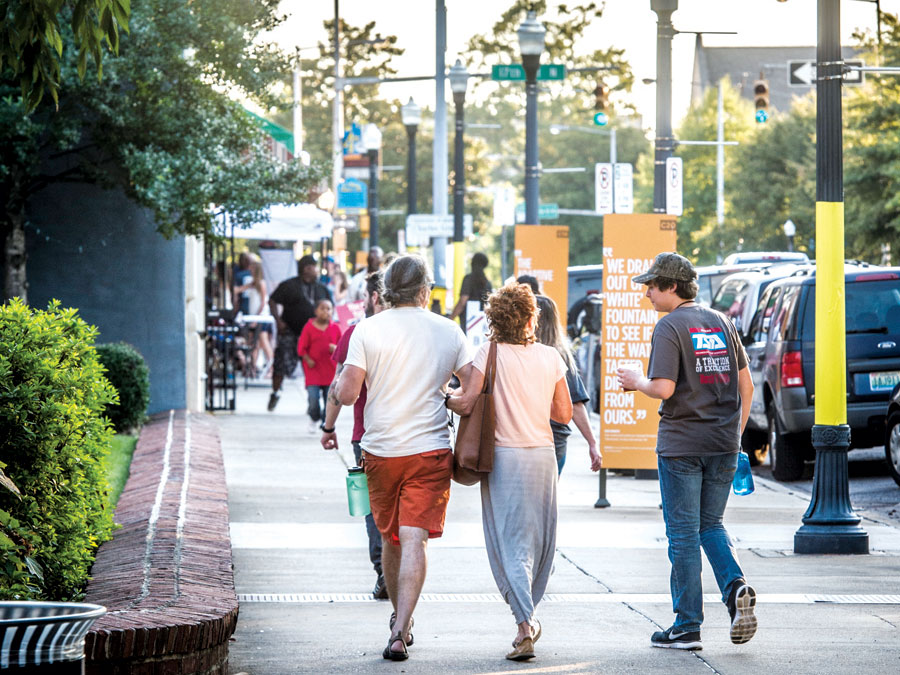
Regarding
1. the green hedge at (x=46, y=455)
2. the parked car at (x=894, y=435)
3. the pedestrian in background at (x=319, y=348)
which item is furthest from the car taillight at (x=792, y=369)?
the green hedge at (x=46, y=455)

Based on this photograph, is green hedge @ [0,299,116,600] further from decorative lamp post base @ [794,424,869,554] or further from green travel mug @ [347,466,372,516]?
decorative lamp post base @ [794,424,869,554]

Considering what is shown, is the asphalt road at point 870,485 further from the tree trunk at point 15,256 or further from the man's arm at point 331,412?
the tree trunk at point 15,256

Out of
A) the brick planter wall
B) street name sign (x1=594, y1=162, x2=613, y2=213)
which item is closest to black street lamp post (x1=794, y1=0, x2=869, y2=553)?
the brick planter wall

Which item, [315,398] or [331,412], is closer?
[331,412]

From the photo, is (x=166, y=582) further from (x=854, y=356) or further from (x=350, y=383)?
(x=854, y=356)

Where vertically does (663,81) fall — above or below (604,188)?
below

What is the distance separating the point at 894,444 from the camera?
1288cm

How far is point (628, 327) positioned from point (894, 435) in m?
2.63

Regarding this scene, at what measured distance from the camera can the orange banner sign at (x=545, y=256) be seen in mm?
16625

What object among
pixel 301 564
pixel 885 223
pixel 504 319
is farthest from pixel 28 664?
pixel 885 223

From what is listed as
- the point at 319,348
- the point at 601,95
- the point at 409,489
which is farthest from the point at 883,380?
the point at 601,95

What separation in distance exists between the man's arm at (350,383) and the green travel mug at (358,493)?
422 millimetres

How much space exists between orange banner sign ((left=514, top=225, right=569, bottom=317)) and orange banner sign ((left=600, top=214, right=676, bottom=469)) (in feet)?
14.0

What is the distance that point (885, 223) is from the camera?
36781mm
